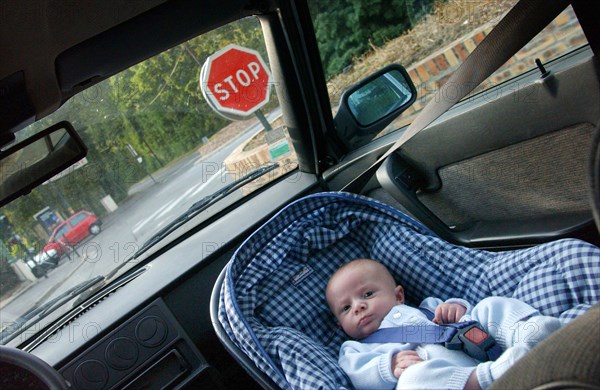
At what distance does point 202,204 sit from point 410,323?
1.52 meters

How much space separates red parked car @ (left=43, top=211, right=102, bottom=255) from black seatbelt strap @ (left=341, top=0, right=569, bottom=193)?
1603mm

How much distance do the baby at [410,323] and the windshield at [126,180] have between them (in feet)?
3.64

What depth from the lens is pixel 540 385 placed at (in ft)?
3.50

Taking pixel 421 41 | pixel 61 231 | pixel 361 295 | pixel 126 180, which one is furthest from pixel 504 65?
pixel 61 231

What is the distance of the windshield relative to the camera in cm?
278

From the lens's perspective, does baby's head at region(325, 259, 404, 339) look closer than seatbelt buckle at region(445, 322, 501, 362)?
No

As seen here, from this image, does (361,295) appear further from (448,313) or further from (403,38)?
(403,38)

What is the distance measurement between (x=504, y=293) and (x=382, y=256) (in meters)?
0.58

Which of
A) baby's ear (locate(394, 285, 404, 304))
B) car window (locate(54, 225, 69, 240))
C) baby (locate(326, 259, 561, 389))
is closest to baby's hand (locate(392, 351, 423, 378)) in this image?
baby (locate(326, 259, 561, 389))

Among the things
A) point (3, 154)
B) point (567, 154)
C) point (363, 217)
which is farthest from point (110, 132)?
point (567, 154)

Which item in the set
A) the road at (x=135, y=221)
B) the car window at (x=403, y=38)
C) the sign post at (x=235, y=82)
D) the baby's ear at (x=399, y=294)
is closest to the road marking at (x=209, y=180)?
the road at (x=135, y=221)

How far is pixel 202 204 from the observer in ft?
11.0

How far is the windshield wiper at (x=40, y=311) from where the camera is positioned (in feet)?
9.11

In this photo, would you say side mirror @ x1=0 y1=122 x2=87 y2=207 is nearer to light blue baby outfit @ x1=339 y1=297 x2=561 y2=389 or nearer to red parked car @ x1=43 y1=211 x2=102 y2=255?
red parked car @ x1=43 y1=211 x2=102 y2=255
